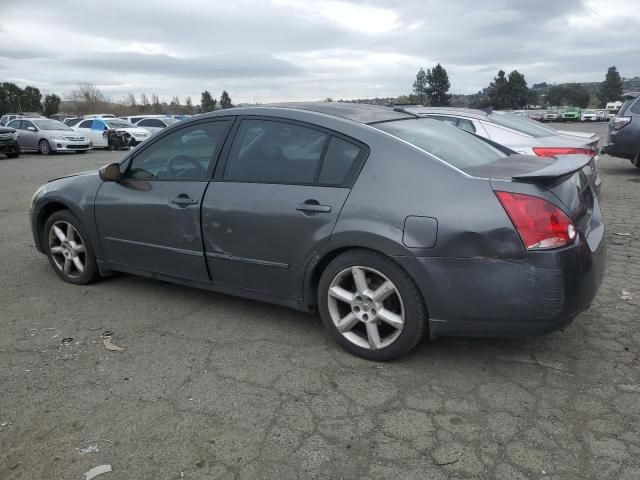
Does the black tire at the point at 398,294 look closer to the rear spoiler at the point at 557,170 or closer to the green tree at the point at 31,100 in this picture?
the rear spoiler at the point at 557,170

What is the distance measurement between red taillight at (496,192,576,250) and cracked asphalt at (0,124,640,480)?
2.70ft

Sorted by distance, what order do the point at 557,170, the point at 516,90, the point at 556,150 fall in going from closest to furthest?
the point at 557,170
the point at 556,150
the point at 516,90

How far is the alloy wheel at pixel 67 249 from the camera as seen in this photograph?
4762 millimetres

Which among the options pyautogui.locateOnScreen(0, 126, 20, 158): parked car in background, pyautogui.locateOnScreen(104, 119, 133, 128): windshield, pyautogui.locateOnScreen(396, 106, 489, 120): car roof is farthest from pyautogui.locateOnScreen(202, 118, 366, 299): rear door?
pyautogui.locateOnScreen(104, 119, 133, 128): windshield

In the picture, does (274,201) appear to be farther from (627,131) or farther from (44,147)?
(44,147)

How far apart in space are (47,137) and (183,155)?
21213 mm

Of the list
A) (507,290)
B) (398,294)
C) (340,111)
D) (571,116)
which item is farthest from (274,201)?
(571,116)

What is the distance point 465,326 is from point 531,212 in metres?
0.71

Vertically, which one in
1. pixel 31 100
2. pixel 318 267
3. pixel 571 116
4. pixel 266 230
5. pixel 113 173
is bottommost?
pixel 571 116

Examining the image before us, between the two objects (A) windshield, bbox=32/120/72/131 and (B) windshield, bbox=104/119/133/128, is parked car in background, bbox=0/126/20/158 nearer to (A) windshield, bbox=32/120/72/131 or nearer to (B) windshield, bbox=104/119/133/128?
(A) windshield, bbox=32/120/72/131

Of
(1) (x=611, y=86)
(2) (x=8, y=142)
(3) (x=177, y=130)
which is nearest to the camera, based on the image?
(3) (x=177, y=130)

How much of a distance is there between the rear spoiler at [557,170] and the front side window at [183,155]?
2098 mm

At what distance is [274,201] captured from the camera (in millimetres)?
3477

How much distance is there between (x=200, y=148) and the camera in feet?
13.1
